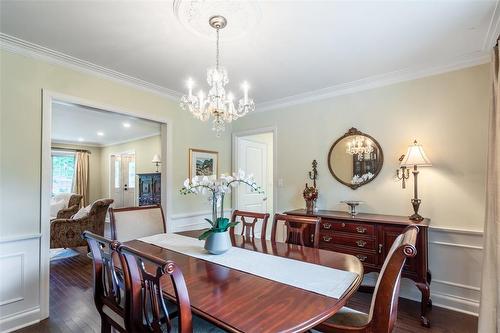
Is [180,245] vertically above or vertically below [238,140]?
below

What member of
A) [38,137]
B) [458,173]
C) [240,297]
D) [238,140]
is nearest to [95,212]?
[38,137]

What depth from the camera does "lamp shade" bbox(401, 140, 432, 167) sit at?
2.55 metres

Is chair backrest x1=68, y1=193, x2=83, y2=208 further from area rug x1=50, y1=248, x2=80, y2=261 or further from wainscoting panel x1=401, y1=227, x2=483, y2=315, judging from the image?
wainscoting panel x1=401, y1=227, x2=483, y2=315

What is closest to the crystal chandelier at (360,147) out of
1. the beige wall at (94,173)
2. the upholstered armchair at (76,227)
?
the upholstered armchair at (76,227)

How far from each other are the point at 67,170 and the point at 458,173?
30.7 ft

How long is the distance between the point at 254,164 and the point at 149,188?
2.94 meters

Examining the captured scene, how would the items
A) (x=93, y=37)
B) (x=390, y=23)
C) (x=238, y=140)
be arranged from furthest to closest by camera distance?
(x=238, y=140) < (x=93, y=37) < (x=390, y=23)

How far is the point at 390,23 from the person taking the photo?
1.99 meters

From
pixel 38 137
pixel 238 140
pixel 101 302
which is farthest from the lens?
→ pixel 238 140

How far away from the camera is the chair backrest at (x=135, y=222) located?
7.79 ft

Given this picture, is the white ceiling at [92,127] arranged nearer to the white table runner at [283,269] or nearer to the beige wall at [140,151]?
the beige wall at [140,151]

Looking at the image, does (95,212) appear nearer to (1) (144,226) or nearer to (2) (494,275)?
(1) (144,226)

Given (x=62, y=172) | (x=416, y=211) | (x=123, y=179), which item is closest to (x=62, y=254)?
(x=123, y=179)

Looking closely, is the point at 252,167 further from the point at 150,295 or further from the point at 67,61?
the point at 150,295
